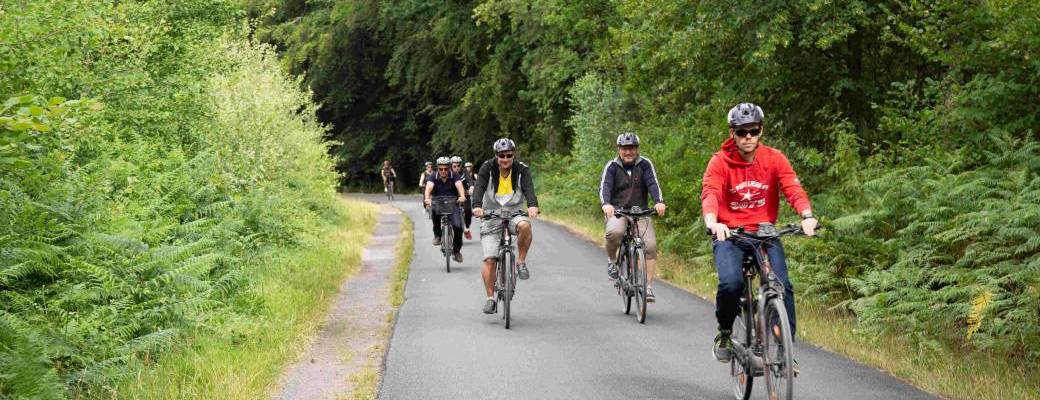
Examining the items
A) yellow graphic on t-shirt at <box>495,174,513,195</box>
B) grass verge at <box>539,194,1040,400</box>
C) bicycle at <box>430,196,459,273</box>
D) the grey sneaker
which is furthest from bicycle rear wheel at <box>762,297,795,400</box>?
bicycle at <box>430,196,459,273</box>

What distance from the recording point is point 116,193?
39.1 feet

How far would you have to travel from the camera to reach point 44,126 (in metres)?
5.79

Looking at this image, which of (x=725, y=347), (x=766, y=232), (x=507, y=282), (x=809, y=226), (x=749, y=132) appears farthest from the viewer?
(x=507, y=282)

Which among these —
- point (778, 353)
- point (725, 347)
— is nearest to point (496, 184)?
point (725, 347)

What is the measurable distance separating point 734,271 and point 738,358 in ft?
2.08

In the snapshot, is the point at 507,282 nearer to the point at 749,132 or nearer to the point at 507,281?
the point at 507,281

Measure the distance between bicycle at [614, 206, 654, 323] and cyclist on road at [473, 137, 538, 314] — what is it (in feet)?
3.40

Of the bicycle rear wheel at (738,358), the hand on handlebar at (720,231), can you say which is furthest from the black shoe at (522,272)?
the hand on handlebar at (720,231)

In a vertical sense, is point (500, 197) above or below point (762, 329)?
above

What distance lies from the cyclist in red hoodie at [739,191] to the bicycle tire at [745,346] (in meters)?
0.06

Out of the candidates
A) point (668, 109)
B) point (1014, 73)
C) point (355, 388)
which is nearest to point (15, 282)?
point (355, 388)

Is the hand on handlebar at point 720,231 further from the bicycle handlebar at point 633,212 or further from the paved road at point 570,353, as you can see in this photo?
the bicycle handlebar at point 633,212

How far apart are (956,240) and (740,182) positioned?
349 cm

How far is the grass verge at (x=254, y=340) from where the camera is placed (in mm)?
7727
